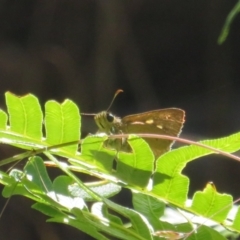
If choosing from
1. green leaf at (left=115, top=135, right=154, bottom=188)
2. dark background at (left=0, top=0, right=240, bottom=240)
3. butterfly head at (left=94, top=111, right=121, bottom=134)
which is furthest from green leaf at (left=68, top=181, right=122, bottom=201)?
dark background at (left=0, top=0, right=240, bottom=240)

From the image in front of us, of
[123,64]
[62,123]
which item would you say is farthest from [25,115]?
[123,64]

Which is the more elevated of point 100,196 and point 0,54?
point 0,54

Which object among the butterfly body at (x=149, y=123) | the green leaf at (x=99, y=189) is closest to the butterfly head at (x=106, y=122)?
the butterfly body at (x=149, y=123)

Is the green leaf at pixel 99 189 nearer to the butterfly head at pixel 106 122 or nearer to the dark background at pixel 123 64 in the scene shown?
the butterfly head at pixel 106 122

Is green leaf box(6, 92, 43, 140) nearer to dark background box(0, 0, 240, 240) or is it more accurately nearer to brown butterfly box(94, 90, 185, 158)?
brown butterfly box(94, 90, 185, 158)

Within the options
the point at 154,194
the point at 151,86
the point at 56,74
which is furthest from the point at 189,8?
the point at 154,194

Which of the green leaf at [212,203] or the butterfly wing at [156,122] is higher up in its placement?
the butterfly wing at [156,122]

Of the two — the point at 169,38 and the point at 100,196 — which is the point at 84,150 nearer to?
the point at 100,196

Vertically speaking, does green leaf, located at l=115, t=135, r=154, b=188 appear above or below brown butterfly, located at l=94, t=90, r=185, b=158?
below
